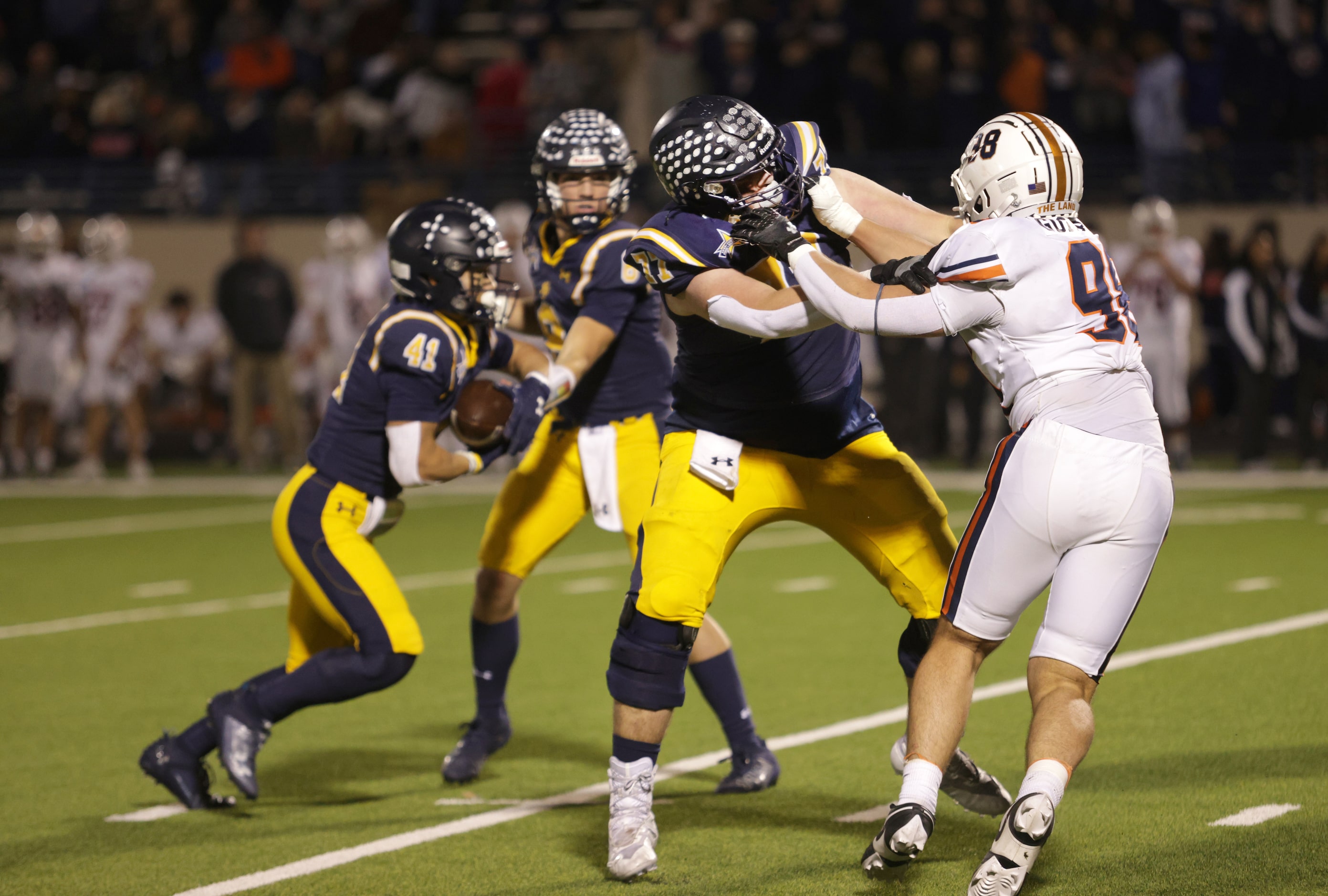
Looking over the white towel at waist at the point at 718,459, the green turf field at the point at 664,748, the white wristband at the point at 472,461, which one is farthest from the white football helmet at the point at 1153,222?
the white towel at waist at the point at 718,459

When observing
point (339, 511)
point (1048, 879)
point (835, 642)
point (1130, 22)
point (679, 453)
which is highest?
point (1130, 22)

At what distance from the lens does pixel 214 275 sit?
1756 cm

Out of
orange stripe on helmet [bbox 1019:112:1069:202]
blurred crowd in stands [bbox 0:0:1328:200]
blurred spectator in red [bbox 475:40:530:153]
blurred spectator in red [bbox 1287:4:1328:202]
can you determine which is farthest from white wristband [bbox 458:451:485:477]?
blurred spectator in red [bbox 475:40:530:153]

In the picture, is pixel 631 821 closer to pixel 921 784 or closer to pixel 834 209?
pixel 921 784

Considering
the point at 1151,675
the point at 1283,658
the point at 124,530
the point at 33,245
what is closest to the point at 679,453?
the point at 1151,675

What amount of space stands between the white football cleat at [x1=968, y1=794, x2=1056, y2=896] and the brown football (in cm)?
190

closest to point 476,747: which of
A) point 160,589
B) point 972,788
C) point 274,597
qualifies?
point 972,788

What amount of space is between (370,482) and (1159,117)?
1208 cm

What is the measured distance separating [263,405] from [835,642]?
34.8 ft

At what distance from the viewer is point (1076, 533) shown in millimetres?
3402

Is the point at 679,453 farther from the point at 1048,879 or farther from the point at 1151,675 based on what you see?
the point at 1151,675

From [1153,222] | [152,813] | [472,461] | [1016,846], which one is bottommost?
[152,813]

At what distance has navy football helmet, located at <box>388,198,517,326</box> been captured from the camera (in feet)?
15.5

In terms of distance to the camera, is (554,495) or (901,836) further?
(554,495)
